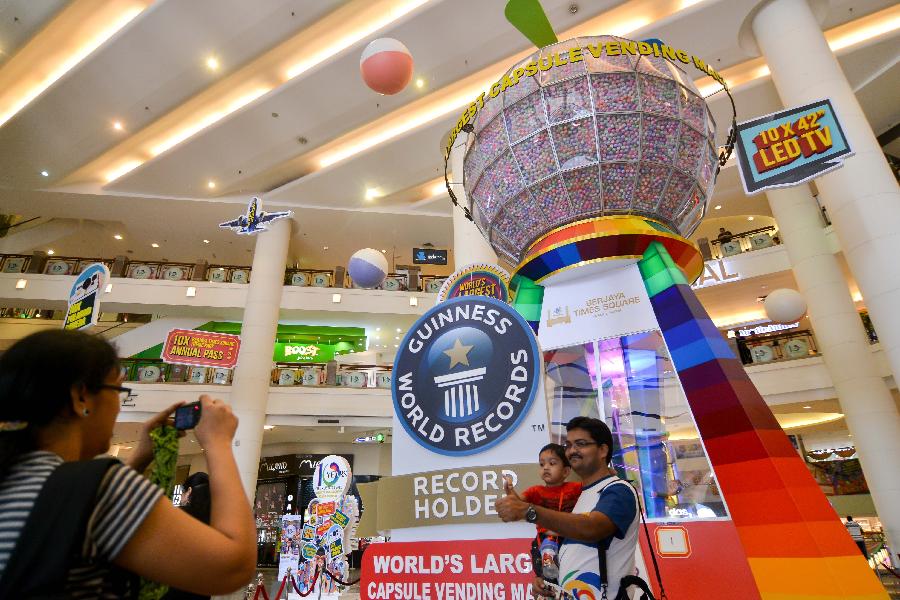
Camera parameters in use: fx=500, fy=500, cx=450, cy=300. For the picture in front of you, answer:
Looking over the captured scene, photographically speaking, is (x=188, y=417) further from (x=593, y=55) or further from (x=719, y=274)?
(x=719, y=274)

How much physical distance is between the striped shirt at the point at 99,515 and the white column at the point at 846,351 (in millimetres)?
9355

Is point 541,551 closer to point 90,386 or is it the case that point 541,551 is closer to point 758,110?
point 90,386

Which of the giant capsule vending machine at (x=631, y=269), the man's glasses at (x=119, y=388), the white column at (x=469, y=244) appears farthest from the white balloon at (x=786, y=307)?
the man's glasses at (x=119, y=388)

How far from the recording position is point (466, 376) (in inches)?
62.3

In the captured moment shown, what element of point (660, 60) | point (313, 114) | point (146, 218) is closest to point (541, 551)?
point (660, 60)

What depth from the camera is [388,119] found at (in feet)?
38.1

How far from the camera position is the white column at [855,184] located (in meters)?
5.79

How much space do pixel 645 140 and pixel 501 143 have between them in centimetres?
66

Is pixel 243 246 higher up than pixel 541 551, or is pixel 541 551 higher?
pixel 243 246

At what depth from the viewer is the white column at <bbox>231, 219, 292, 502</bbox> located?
411 inches

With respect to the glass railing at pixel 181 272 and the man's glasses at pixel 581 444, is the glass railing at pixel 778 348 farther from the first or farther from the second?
the man's glasses at pixel 581 444

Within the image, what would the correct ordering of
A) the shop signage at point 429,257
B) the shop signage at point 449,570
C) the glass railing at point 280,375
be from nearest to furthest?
the shop signage at point 449,570 → the glass railing at point 280,375 → the shop signage at point 429,257

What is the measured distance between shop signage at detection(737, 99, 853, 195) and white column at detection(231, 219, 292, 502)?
9.70 meters

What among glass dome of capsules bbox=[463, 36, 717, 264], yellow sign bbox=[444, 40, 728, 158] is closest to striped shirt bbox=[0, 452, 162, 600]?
glass dome of capsules bbox=[463, 36, 717, 264]
